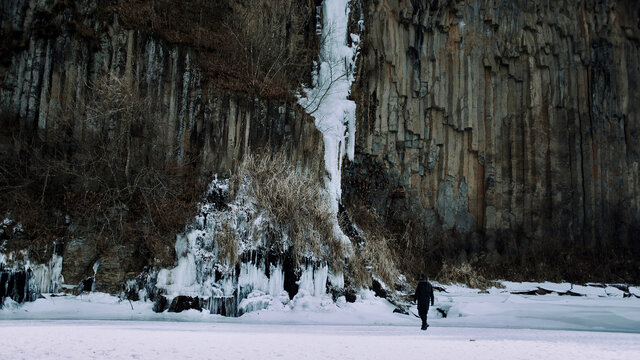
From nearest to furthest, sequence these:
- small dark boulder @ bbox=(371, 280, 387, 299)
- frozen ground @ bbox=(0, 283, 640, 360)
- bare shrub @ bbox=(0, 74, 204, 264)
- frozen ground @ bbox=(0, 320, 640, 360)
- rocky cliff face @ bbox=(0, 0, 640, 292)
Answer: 1. frozen ground @ bbox=(0, 320, 640, 360)
2. frozen ground @ bbox=(0, 283, 640, 360)
3. bare shrub @ bbox=(0, 74, 204, 264)
4. small dark boulder @ bbox=(371, 280, 387, 299)
5. rocky cliff face @ bbox=(0, 0, 640, 292)

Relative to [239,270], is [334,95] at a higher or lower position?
higher

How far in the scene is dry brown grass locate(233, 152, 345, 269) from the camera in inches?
621

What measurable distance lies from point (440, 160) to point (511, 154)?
3199mm

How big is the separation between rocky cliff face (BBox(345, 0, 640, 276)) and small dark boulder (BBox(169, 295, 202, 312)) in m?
9.00

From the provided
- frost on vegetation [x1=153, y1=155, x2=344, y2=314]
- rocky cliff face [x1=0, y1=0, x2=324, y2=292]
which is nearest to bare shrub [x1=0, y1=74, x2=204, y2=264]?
rocky cliff face [x1=0, y1=0, x2=324, y2=292]

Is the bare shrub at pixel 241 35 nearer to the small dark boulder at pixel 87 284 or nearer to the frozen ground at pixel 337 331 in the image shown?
the small dark boulder at pixel 87 284

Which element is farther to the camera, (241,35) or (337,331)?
(241,35)

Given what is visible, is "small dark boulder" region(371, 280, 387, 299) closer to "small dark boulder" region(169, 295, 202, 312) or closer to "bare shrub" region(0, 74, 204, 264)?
"small dark boulder" region(169, 295, 202, 312)

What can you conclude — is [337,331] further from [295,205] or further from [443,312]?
[295,205]

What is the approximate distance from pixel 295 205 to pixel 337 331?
5.46 meters

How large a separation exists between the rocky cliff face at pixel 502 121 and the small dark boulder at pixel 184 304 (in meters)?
9.00

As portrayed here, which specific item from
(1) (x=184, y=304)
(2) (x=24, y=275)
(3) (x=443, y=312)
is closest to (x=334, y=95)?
(3) (x=443, y=312)

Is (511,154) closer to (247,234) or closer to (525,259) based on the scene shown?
(525,259)

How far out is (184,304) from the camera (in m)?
14.3
